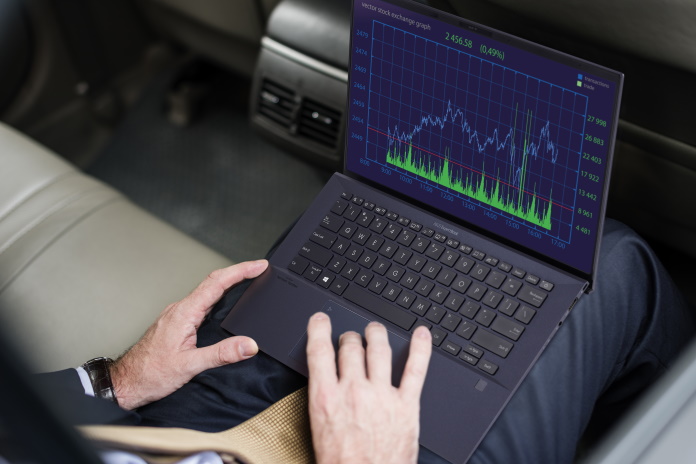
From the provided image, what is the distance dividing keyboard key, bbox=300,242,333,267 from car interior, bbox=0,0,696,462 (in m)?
0.20

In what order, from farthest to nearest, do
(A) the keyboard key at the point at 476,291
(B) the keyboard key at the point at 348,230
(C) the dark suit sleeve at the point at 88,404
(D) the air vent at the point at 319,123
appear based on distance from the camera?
1. (D) the air vent at the point at 319,123
2. (B) the keyboard key at the point at 348,230
3. (A) the keyboard key at the point at 476,291
4. (C) the dark suit sleeve at the point at 88,404

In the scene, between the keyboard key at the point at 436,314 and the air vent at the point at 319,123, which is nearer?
the keyboard key at the point at 436,314

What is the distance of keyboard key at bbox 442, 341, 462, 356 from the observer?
0.97 meters

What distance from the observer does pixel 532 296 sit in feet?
3.22

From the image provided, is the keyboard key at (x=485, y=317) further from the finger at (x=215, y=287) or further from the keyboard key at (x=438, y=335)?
the finger at (x=215, y=287)

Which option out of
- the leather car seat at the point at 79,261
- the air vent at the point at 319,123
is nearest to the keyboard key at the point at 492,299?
the leather car seat at the point at 79,261

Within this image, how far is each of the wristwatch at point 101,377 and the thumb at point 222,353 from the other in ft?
0.39

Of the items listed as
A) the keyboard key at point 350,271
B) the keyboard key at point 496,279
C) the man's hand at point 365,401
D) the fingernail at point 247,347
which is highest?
the keyboard key at point 496,279

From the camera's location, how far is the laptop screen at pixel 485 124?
916mm

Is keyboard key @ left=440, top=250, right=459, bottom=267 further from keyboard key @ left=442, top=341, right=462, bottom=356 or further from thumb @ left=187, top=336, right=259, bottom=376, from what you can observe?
thumb @ left=187, top=336, right=259, bottom=376

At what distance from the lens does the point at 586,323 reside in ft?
3.29

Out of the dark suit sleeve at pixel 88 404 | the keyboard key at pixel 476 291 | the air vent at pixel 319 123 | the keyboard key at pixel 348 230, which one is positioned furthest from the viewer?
the air vent at pixel 319 123

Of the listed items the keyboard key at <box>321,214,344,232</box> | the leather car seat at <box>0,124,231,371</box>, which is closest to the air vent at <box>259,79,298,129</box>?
the leather car seat at <box>0,124,231,371</box>

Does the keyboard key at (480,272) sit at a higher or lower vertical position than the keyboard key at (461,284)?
higher
